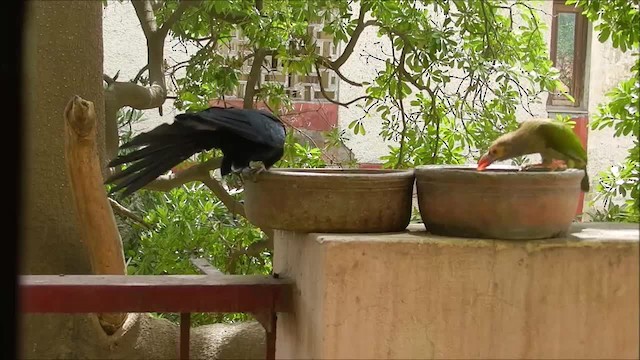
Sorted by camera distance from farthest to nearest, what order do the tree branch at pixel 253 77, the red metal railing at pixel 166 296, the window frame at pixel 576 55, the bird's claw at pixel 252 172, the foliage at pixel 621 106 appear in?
the window frame at pixel 576 55 < the tree branch at pixel 253 77 < the foliage at pixel 621 106 < the bird's claw at pixel 252 172 < the red metal railing at pixel 166 296

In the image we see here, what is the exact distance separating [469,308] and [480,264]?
83mm

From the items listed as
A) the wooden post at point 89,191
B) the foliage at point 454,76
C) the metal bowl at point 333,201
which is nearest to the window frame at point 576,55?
the foliage at point 454,76

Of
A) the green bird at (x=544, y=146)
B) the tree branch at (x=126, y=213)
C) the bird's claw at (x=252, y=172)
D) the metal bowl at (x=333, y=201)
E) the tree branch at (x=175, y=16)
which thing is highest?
the tree branch at (x=175, y=16)

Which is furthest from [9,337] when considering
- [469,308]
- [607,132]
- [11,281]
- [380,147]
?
[607,132]

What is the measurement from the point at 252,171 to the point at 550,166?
642 millimetres

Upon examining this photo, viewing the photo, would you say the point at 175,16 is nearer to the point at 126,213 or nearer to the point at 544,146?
the point at 126,213

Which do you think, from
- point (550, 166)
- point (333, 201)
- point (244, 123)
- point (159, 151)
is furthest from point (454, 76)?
point (333, 201)

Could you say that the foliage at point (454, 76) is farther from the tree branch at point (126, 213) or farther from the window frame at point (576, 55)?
the tree branch at point (126, 213)

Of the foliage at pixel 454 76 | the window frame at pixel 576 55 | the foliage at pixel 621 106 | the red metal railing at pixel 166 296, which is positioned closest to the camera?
the red metal railing at pixel 166 296

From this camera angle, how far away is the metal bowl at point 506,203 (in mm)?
1647

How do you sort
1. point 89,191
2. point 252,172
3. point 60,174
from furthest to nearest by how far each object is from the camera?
point 60,174
point 89,191
point 252,172

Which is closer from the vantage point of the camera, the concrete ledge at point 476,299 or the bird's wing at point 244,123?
the concrete ledge at point 476,299

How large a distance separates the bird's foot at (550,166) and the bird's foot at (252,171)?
548mm

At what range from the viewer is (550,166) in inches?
70.6
